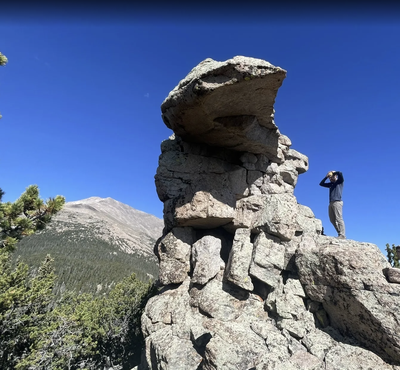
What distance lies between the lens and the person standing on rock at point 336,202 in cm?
1392

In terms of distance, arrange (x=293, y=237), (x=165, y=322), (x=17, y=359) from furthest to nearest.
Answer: (x=17, y=359)
(x=293, y=237)
(x=165, y=322)

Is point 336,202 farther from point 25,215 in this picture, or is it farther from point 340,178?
point 25,215

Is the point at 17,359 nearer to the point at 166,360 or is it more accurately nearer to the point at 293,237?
the point at 166,360

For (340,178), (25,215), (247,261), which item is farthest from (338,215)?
(25,215)

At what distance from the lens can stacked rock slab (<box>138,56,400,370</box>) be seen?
10086mm

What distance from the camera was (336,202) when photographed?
1399cm

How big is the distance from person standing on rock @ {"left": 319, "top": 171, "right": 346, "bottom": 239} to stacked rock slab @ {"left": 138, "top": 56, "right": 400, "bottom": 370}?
141 centimetres

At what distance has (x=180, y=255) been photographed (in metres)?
15.8

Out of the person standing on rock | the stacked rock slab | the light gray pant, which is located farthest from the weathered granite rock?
the light gray pant

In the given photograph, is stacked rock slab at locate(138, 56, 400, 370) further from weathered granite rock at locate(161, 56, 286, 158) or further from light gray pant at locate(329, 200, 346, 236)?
light gray pant at locate(329, 200, 346, 236)

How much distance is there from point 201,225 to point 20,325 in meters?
16.4

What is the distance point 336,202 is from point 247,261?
6886 mm

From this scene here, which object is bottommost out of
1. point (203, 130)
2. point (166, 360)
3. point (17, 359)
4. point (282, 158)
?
point (17, 359)

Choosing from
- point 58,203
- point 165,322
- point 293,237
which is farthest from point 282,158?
point 58,203
